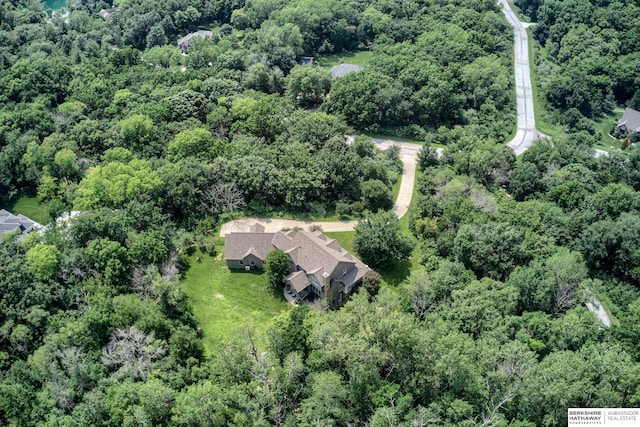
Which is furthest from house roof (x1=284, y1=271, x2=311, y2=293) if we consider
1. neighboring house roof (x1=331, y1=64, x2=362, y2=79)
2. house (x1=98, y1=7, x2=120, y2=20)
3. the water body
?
the water body

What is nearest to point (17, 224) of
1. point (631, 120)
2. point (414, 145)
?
point (414, 145)

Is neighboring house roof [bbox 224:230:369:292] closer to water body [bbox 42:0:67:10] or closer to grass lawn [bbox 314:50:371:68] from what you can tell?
grass lawn [bbox 314:50:371:68]

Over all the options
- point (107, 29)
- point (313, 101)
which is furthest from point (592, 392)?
point (107, 29)

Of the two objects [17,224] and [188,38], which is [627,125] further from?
[17,224]

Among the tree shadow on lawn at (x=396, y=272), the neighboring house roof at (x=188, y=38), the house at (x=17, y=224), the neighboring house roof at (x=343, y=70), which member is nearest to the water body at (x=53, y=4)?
the neighboring house roof at (x=188, y=38)

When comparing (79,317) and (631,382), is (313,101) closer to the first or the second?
(79,317)

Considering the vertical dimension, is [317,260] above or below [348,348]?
below

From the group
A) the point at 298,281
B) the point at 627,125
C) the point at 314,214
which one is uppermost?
the point at 298,281
